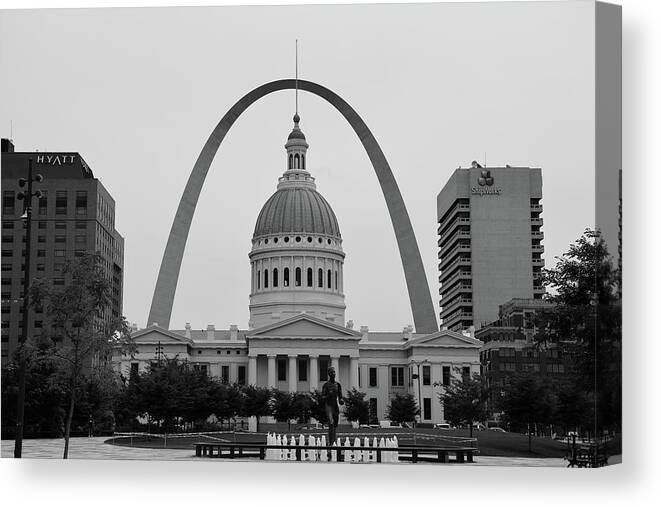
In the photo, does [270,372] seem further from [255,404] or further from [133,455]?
[133,455]

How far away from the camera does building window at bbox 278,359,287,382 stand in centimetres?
10056

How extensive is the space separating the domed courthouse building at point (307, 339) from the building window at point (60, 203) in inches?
522

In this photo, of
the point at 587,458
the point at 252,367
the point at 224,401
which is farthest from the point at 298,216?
the point at 587,458

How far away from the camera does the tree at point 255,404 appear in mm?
71419

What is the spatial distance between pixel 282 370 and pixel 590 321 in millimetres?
65000

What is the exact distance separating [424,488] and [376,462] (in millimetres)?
2337

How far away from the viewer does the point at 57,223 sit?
63625 mm

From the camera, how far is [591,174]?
3366 centimetres

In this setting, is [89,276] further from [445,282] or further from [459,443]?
[445,282]

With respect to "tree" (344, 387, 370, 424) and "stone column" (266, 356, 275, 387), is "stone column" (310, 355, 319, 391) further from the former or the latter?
"tree" (344, 387, 370, 424)

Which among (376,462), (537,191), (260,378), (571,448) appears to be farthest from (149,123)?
(260,378)

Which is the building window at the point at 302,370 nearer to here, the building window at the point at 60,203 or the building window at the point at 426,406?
the building window at the point at 426,406

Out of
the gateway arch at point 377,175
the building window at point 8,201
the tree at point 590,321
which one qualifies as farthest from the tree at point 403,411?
the building window at point 8,201

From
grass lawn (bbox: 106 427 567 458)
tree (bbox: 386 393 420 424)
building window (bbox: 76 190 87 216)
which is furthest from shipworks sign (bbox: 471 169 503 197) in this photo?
building window (bbox: 76 190 87 216)
